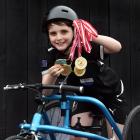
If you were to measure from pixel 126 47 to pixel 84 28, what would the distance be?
6.26ft

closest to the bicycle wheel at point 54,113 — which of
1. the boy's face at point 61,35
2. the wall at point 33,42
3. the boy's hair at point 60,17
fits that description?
→ the boy's face at point 61,35

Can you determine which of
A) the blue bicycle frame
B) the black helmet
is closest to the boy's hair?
the black helmet

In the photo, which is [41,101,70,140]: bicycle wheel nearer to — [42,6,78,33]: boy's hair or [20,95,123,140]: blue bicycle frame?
[20,95,123,140]: blue bicycle frame

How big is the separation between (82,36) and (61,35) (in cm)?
22

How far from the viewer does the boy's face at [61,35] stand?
11.4ft

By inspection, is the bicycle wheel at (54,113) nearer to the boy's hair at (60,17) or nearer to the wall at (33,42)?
the boy's hair at (60,17)

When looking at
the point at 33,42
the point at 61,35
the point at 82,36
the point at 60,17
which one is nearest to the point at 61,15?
the point at 60,17

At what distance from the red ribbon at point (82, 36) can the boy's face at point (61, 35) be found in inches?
5.0

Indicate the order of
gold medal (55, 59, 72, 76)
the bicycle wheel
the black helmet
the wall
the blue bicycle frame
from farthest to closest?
the wall → the bicycle wheel → the black helmet → gold medal (55, 59, 72, 76) → the blue bicycle frame

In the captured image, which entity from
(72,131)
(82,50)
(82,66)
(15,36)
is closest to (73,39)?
(82,50)

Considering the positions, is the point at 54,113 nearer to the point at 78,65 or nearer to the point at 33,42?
the point at 78,65

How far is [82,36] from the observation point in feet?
10.9

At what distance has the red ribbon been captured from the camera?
10.9 ft

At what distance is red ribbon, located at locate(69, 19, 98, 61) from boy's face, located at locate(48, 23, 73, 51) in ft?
0.41
